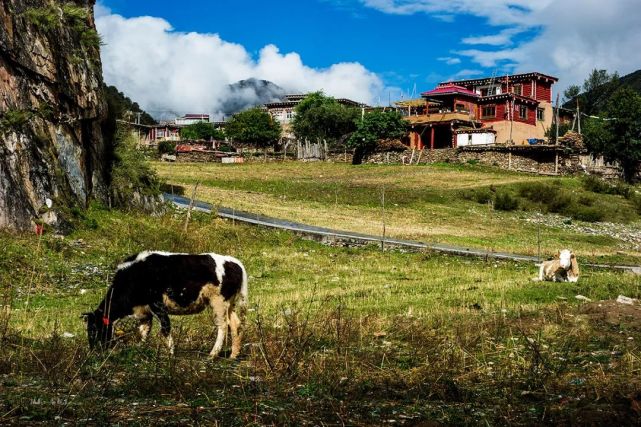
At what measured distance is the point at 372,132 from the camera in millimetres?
91250

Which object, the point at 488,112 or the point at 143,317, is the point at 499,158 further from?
the point at 143,317

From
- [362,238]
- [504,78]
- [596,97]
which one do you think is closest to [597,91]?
[596,97]

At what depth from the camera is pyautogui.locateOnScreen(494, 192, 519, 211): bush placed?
56.5 metres

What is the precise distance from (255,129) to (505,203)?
73550 millimetres

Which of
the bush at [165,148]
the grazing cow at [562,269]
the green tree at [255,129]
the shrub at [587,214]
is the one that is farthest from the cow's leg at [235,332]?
the green tree at [255,129]

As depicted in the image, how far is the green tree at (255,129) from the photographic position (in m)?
124

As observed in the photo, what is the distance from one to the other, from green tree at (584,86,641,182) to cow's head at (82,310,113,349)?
267ft

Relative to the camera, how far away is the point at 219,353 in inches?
455

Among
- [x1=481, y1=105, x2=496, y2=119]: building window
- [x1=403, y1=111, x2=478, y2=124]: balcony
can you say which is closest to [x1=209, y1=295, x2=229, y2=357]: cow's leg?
[x1=403, y1=111, x2=478, y2=124]: balcony

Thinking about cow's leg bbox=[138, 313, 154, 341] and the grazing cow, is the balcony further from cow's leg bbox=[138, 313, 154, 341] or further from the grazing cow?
cow's leg bbox=[138, 313, 154, 341]

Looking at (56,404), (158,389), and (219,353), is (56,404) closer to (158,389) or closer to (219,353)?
(158,389)

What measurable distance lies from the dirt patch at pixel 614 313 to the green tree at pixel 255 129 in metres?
110

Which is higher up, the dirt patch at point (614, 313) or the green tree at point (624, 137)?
the green tree at point (624, 137)

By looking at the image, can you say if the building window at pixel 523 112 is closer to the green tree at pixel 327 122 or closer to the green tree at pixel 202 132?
the green tree at pixel 327 122
